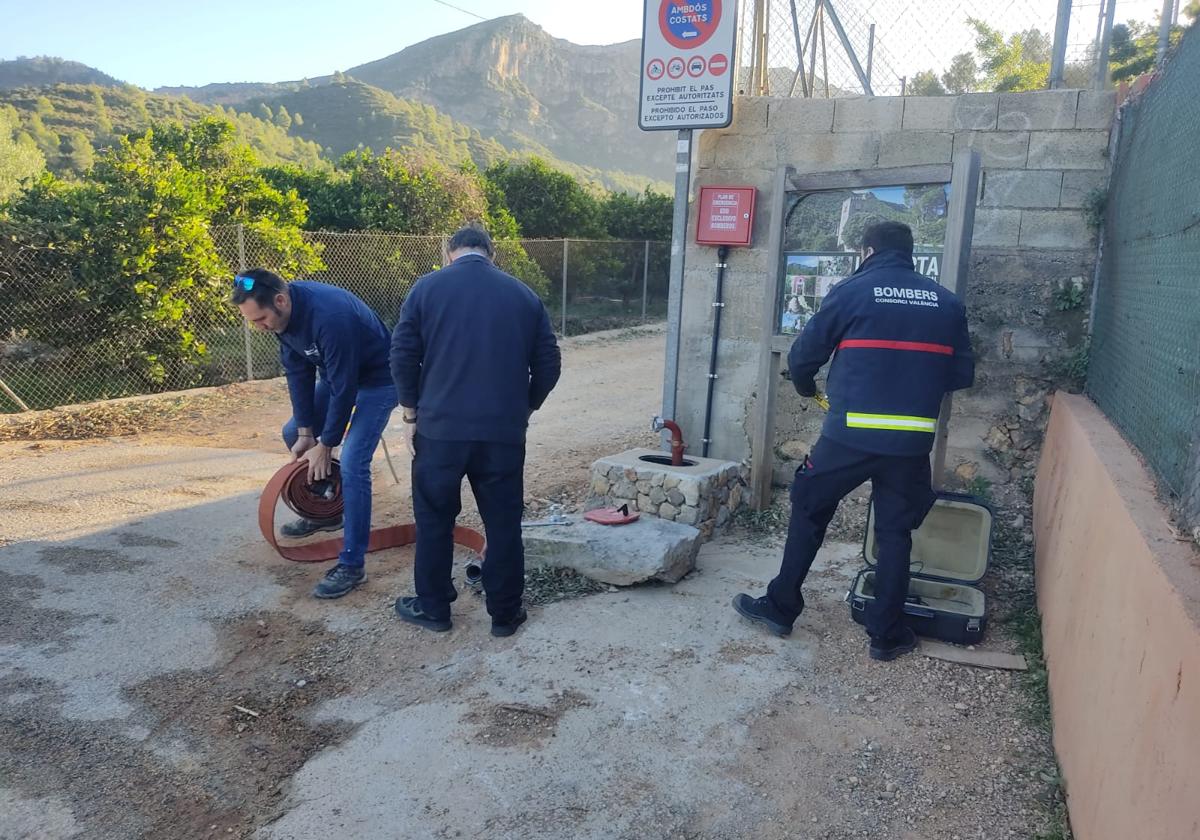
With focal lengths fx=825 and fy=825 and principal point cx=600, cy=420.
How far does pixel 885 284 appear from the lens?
3465mm

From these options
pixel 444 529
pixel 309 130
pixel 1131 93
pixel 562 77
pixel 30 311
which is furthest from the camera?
pixel 562 77

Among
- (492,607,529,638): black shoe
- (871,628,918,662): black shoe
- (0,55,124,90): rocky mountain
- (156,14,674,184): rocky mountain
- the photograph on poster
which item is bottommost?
(492,607,529,638): black shoe

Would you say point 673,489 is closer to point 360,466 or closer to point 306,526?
point 360,466

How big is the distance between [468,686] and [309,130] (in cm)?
7761

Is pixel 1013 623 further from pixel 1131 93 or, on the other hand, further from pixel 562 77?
pixel 562 77

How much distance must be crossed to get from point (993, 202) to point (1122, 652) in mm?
3484

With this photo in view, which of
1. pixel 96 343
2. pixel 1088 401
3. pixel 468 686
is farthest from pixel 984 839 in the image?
pixel 96 343

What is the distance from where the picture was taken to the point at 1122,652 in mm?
2148

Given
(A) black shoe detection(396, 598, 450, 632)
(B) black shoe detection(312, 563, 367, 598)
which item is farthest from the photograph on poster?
(B) black shoe detection(312, 563, 367, 598)

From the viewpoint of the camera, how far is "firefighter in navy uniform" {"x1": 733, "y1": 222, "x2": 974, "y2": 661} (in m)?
3.41

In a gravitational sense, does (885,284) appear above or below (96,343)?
above

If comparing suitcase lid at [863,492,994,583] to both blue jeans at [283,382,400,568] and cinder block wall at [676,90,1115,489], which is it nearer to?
cinder block wall at [676,90,1115,489]

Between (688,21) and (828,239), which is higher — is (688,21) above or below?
above

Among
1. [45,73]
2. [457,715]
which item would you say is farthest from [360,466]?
[45,73]
